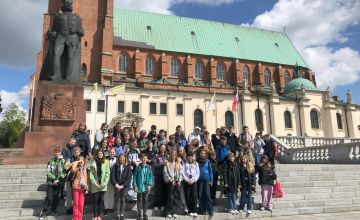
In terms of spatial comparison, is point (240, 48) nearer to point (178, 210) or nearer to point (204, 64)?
point (204, 64)

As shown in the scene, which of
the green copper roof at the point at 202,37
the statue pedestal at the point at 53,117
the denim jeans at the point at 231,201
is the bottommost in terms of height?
Result: the denim jeans at the point at 231,201

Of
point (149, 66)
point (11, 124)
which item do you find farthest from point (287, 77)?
point (11, 124)

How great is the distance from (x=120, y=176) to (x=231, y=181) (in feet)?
9.40

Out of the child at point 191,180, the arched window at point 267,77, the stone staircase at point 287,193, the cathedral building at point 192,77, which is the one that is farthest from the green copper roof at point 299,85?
the child at point 191,180

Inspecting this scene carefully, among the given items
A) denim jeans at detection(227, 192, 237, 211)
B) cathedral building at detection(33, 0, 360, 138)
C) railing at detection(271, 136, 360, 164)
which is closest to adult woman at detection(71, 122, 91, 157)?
denim jeans at detection(227, 192, 237, 211)

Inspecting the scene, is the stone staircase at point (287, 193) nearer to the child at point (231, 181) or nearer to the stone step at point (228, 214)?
the stone step at point (228, 214)

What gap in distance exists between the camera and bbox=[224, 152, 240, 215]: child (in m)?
8.39

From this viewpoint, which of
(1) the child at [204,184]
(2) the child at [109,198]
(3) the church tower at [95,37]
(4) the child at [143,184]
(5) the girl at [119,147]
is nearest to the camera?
(4) the child at [143,184]

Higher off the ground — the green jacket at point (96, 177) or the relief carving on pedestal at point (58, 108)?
the relief carving on pedestal at point (58, 108)

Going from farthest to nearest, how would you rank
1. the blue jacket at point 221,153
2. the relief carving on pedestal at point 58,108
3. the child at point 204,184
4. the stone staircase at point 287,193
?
1. the relief carving on pedestal at point 58,108
2. the blue jacket at point 221,153
3. the child at point 204,184
4. the stone staircase at point 287,193

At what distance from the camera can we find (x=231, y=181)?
8430 mm

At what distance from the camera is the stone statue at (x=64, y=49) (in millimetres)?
12008

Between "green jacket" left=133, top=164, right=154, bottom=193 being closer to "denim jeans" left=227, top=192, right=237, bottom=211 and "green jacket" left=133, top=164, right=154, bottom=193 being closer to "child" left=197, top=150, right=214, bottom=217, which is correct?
"child" left=197, top=150, right=214, bottom=217

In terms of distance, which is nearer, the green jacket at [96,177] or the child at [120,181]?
the green jacket at [96,177]
